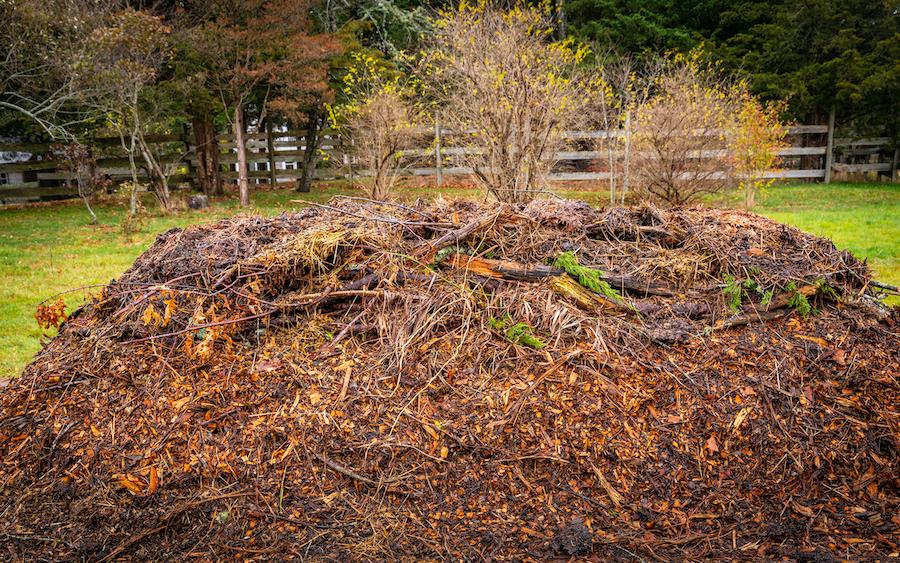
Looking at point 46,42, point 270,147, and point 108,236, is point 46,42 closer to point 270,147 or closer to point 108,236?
point 108,236

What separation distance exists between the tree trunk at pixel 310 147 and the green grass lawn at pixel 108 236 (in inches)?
25.0

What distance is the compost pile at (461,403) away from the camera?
2.36 meters

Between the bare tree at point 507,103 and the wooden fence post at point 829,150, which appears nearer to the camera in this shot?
the bare tree at point 507,103

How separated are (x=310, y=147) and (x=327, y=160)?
0.57m

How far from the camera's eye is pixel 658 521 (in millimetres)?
2393

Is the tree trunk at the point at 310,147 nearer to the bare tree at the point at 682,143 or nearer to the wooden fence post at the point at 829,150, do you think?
the bare tree at the point at 682,143

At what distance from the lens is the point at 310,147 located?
16.2m

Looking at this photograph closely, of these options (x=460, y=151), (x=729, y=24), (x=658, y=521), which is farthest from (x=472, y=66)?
(x=729, y=24)

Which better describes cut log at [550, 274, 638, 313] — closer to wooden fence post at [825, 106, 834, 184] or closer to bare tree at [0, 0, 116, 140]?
bare tree at [0, 0, 116, 140]

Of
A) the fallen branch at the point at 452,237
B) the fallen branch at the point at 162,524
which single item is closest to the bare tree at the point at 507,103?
the fallen branch at the point at 452,237

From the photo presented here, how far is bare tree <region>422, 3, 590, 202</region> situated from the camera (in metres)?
7.90

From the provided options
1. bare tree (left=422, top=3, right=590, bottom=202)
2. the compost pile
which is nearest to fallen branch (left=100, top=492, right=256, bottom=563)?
the compost pile

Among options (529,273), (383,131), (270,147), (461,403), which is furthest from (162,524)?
(270,147)

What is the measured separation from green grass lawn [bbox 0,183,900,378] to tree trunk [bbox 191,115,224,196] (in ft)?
3.86
